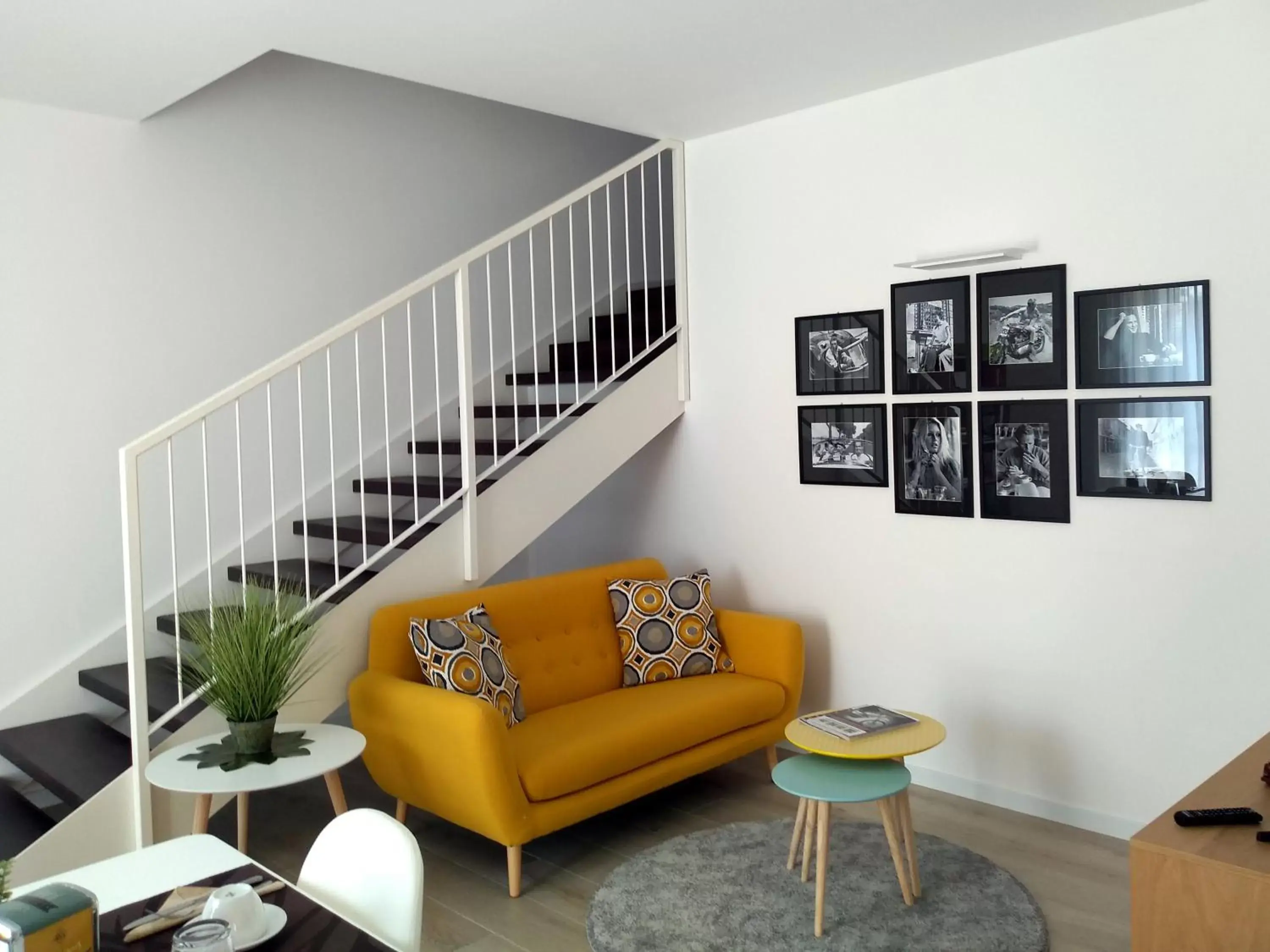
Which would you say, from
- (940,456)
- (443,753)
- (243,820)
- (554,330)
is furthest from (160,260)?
(940,456)

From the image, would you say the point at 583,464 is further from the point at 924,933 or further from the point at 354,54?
the point at 924,933

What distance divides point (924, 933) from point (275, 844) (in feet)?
7.36

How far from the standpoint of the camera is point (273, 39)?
3.53 m

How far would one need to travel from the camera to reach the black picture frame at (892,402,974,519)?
13.3ft

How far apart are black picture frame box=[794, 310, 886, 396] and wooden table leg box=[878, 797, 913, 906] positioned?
1.80m

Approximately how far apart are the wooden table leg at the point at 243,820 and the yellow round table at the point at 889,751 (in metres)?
1.72

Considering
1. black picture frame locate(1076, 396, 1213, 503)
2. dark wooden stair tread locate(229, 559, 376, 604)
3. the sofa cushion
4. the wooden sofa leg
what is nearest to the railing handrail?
dark wooden stair tread locate(229, 559, 376, 604)

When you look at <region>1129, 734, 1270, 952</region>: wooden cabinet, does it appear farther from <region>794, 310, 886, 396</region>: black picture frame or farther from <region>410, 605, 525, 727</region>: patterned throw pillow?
<region>794, 310, 886, 396</region>: black picture frame

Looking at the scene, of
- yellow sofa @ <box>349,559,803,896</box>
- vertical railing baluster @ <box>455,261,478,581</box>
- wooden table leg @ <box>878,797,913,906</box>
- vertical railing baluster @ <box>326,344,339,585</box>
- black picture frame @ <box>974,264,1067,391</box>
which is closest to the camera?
wooden table leg @ <box>878,797,913,906</box>

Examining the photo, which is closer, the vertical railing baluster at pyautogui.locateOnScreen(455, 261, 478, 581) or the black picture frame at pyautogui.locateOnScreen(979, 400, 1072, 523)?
the black picture frame at pyautogui.locateOnScreen(979, 400, 1072, 523)

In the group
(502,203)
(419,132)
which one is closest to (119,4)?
(419,132)

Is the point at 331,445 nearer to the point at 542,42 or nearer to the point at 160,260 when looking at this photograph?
the point at 160,260

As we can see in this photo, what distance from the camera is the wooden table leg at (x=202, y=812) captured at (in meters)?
3.18

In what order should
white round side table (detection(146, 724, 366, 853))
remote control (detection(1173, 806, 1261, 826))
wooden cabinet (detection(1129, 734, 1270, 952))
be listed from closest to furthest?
wooden cabinet (detection(1129, 734, 1270, 952)) → remote control (detection(1173, 806, 1261, 826)) → white round side table (detection(146, 724, 366, 853))
